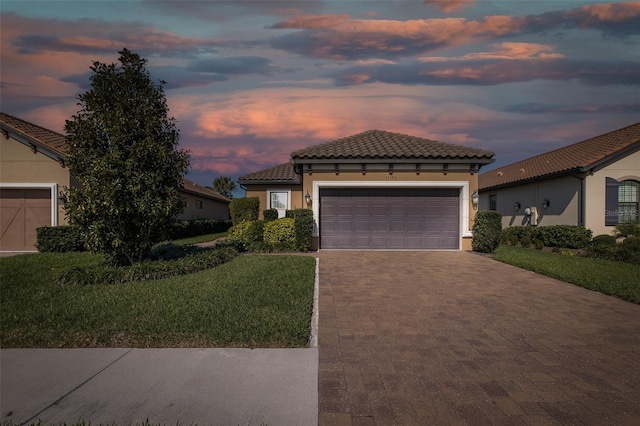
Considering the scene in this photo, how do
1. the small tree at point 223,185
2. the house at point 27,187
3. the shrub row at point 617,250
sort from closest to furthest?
the shrub row at point 617,250 → the house at point 27,187 → the small tree at point 223,185

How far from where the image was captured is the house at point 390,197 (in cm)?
1369

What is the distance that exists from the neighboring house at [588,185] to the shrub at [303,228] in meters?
12.1

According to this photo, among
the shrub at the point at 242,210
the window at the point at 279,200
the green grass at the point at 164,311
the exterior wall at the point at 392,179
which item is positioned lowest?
the green grass at the point at 164,311

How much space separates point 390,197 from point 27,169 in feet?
49.7

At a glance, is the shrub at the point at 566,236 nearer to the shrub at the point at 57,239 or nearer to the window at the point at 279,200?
the window at the point at 279,200

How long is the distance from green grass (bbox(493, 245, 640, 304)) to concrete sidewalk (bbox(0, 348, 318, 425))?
6919mm

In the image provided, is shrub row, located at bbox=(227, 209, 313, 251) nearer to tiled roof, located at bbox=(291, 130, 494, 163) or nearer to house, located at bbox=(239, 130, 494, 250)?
house, located at bbox=(239, 130, 494, 250)

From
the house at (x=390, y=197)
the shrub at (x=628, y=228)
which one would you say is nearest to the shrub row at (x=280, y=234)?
the house at (x=390, y=197)

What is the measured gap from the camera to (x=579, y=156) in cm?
1650

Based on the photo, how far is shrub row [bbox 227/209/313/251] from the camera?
42.2 ft

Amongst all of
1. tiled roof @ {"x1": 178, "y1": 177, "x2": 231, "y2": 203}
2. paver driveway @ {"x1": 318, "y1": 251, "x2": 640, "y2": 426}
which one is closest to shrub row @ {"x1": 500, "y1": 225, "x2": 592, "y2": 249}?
→ paver driveway @ {"x1": 318, "y1": 251, "x2": 640, "y2": 426}

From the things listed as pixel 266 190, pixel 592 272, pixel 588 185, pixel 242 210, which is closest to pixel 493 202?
pixel 588 185

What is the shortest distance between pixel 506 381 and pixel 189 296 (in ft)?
16.7

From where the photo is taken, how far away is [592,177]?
14.6m
